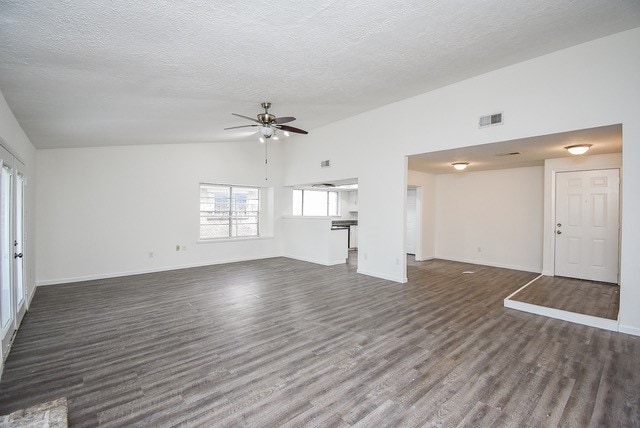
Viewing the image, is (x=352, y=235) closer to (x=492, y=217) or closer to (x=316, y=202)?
(x=316, y=202)

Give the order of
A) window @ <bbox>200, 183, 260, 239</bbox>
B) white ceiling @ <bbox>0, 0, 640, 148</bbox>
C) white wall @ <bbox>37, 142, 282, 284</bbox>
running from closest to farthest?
white ceiling @ <bbox>0, 0, 640, 148</bbox>, white wall @ <bbox>37, 142, 282, 284</bbox>, window @ <bbox>200, 183, 260, 239</bbox>

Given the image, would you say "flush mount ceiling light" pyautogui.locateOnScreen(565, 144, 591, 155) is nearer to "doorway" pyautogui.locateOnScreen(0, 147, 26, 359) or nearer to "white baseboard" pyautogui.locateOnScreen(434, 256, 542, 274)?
"white baseboard" pyautogui.locateOnScreen(434, 256, 542, 274)

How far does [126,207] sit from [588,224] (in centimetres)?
890

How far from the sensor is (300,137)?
771cm

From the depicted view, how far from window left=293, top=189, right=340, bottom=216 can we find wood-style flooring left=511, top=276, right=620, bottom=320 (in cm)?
633

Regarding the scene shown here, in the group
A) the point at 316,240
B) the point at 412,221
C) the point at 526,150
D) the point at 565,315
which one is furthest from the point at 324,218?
the point at 565,315

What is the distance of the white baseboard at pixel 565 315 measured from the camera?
3.34 metres

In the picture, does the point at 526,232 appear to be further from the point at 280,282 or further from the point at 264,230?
the point at 264,230

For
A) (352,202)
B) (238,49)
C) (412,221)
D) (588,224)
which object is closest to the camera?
(238,49)

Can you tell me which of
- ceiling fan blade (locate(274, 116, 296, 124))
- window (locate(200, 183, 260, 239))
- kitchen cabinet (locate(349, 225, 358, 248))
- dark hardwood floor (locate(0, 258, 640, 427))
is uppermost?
ceiling fan blade (locate(274, 116, 296, 124))

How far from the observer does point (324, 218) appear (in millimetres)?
7293

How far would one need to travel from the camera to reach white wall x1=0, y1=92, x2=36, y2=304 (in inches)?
108

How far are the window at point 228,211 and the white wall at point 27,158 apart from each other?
118 inches

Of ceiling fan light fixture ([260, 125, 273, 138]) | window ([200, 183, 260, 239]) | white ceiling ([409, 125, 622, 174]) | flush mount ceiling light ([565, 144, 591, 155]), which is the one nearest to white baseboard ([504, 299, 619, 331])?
white ceiling ([409, 125, 622, 174])
